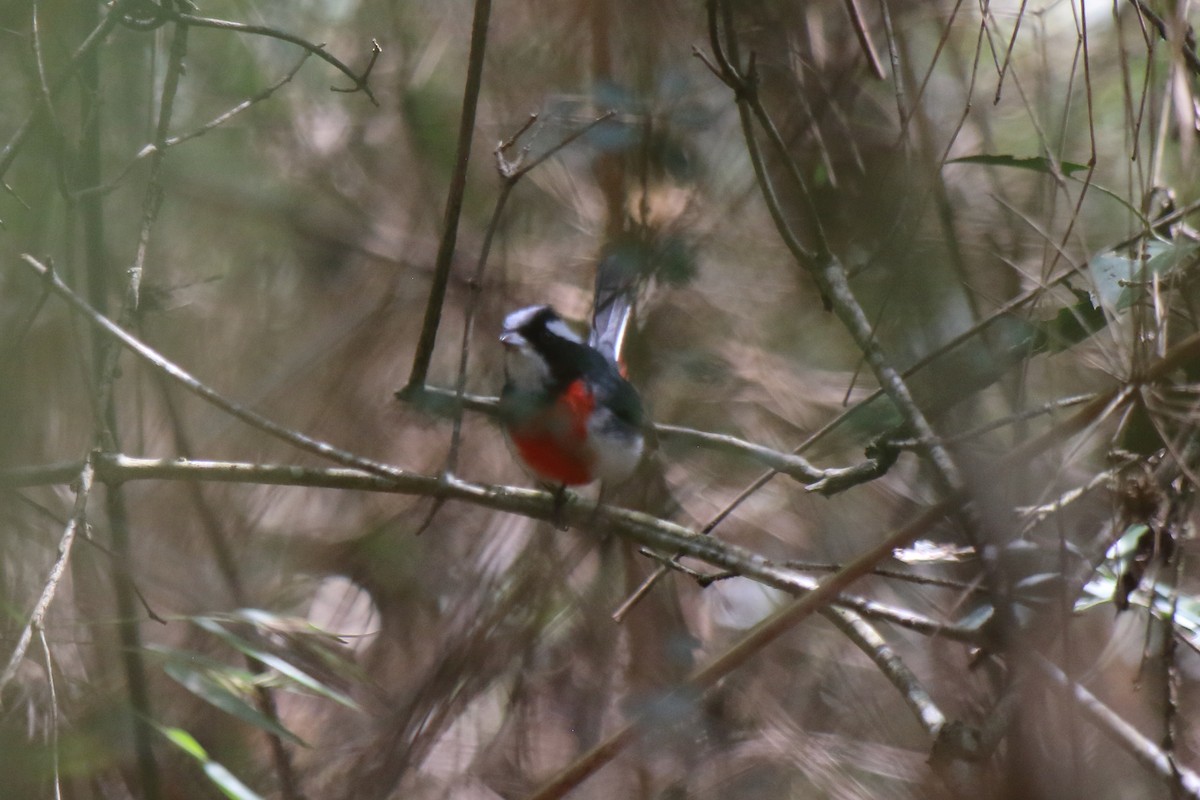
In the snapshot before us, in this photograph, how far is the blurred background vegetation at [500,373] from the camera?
2732 millimetres

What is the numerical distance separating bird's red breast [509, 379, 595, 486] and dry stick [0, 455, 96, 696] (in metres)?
1.18

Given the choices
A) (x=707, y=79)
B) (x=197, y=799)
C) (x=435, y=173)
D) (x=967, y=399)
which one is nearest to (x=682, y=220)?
(x=707, y=79)

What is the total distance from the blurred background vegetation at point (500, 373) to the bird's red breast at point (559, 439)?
0.78 ft

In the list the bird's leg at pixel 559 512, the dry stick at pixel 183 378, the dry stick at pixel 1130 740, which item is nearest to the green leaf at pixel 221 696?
the dry stick at pixel 183 378

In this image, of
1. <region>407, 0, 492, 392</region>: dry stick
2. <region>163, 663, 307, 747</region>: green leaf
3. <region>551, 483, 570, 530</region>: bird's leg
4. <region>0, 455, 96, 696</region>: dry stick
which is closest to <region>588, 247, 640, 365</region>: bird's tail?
<region>551, 483, 570, 530</region>: bird's leg

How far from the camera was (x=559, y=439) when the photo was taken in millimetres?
2988

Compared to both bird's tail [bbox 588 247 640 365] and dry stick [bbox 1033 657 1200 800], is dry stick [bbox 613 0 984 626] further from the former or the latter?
bird's tail [bbox 588 247 640 365]

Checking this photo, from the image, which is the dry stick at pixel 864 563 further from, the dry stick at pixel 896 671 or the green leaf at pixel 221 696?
the green leaf at pixel 221 696

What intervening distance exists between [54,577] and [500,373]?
2501 mm

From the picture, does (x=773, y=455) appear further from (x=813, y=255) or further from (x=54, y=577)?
(x=54, y=577)

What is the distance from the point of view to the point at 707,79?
3754 mm

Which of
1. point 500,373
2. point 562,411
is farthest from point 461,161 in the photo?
point 500,373

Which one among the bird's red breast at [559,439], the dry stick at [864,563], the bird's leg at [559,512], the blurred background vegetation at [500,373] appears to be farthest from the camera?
the bird's red breast at [559,439]

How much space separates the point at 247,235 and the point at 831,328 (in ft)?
8.03
